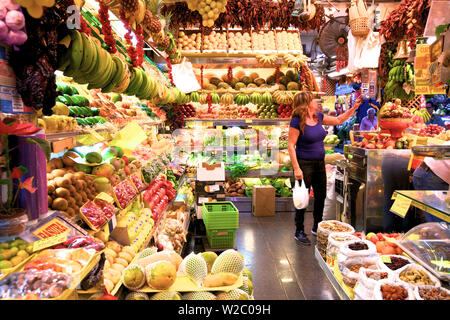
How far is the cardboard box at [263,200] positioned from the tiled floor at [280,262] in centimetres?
24

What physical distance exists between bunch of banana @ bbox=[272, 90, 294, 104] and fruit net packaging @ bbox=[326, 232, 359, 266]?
4.89m

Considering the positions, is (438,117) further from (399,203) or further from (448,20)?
(399,203)

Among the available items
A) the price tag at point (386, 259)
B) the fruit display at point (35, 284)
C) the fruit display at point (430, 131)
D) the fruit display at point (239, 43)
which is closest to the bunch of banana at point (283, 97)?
the fruit display at point (239, 43)

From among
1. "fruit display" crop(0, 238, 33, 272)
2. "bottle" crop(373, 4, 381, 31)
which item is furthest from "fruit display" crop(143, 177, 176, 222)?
"bottle" crop(373, 4, 381, 31)

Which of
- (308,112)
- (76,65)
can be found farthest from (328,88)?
(76,65)

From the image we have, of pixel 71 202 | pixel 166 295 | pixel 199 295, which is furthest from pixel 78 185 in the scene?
pixel 199 295

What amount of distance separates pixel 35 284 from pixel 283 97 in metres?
6.45

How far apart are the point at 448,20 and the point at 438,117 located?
7181mm

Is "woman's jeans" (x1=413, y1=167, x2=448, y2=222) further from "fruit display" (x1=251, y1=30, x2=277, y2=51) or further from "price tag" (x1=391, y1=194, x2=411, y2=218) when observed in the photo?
"fruit display" (x1=251, y1=30, x2=277, y2=51)

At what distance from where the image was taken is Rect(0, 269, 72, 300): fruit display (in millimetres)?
1210

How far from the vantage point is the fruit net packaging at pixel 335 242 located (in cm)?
245

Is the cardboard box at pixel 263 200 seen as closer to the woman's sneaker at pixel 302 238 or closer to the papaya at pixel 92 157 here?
the woman's sneaker at pixel 302 238

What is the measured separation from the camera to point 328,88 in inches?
652

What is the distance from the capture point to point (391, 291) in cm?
174
